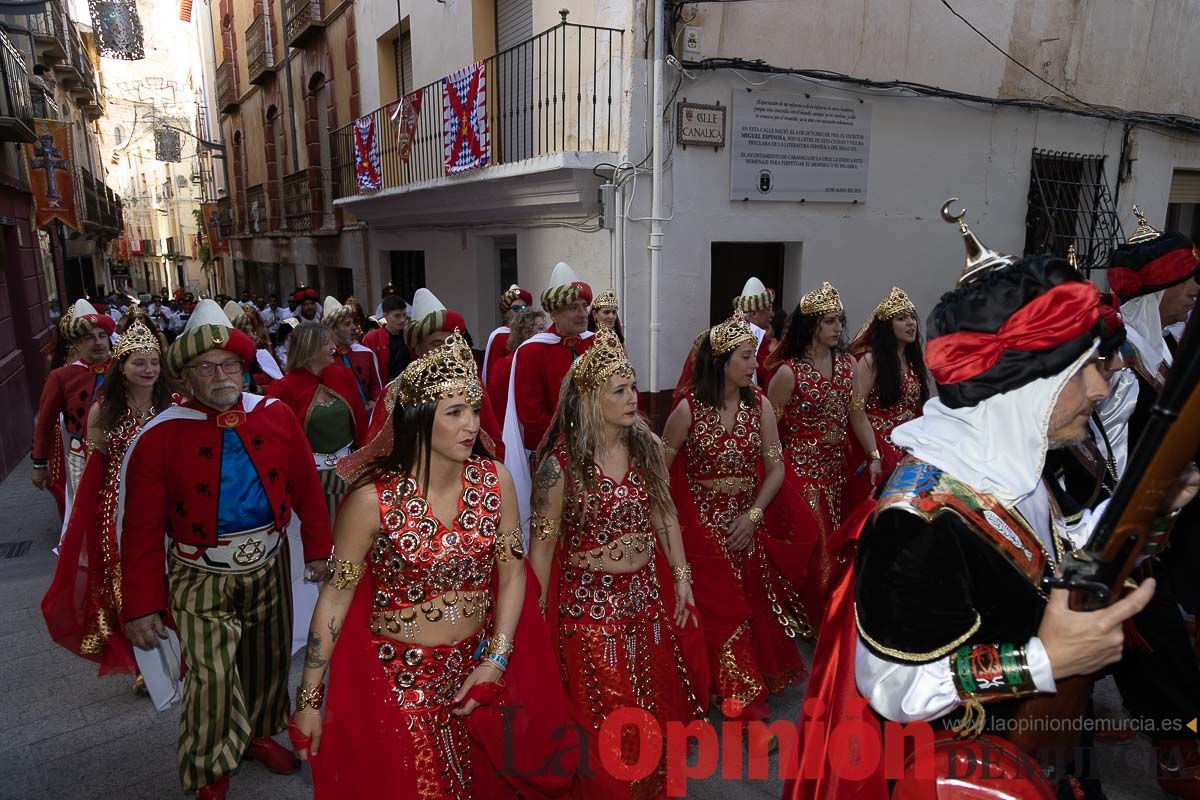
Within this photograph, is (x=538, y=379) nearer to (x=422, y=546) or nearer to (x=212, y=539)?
(x=212, y=539)

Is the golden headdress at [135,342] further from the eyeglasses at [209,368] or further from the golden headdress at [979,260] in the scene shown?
the golden headdress at [979,260]

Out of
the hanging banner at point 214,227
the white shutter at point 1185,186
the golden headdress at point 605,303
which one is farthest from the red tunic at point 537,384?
the hanging banner at point 214,227

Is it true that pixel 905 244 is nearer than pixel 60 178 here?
Yes

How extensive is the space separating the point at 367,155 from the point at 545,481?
11.7 meters

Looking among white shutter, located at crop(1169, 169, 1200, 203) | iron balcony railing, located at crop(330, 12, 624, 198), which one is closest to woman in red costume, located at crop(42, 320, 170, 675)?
iron balcony railing, located at crop(330, 12, 624, 198)

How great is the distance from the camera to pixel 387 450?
8.20ft

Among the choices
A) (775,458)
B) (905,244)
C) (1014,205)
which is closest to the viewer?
(775,458)

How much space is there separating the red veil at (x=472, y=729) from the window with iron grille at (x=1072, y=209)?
952cm

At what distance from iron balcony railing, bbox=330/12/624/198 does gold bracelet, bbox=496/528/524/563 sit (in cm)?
563

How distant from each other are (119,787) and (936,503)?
3.52 m

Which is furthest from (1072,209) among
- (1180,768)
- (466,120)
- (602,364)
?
(602,364)

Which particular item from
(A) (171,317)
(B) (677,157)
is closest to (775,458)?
(B) (677,157)

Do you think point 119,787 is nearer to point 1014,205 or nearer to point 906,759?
point 906,759

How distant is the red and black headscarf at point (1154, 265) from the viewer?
13.0 ft
